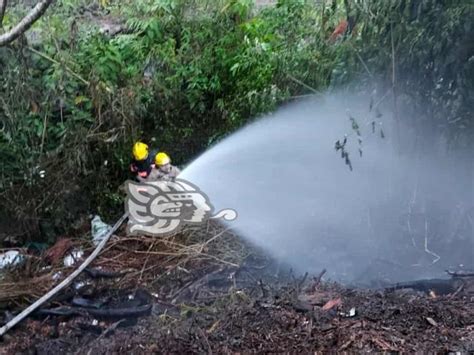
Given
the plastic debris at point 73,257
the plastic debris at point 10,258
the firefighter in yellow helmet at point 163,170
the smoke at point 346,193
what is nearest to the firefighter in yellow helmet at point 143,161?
the firefighter in yellow helmet at point 163,170

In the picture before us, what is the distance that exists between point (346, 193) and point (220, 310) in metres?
2.27

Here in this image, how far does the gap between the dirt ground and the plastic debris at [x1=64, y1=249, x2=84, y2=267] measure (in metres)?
0.16

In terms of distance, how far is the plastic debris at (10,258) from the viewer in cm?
566

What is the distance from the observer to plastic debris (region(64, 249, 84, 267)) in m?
5.65

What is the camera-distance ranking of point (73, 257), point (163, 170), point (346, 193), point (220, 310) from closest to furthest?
point (220, 310)
point (73, 257)
point (163, 170)
point (346, 193)

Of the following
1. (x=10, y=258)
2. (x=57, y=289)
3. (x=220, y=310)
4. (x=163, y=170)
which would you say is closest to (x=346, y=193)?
(x=163, y=170)

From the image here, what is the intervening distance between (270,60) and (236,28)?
2.63ft

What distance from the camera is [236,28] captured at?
7219 mm

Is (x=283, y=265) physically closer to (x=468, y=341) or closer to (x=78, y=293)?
(x=78, y=293)

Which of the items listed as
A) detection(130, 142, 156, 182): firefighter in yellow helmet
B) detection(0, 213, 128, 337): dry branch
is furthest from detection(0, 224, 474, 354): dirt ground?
detection(130, 142, 156, 182): firefighter in yellow helmet

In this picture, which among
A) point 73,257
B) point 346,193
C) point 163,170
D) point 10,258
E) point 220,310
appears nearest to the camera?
point 220,310

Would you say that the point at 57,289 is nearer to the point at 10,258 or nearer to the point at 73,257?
the point at 73,257

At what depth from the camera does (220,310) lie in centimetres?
433

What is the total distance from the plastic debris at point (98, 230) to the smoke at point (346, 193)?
956 millimetres
